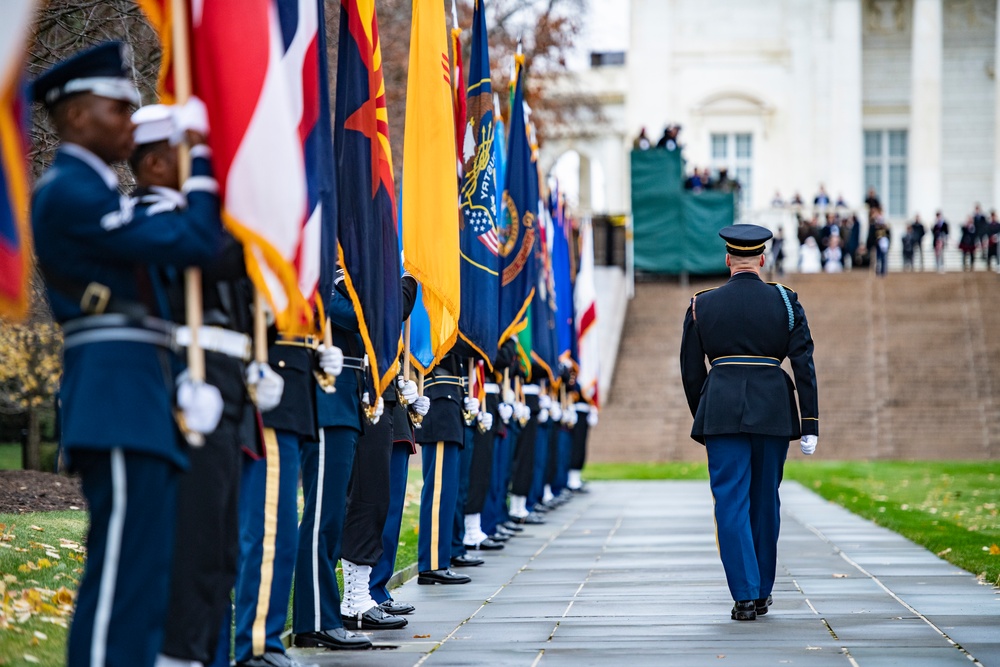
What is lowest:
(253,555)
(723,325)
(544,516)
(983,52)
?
(544,516)

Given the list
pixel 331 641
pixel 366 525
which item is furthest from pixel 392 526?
pixel 331 641

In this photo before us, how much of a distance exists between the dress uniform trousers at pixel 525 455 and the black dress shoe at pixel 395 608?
749 cm

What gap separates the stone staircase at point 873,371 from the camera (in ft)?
97.2

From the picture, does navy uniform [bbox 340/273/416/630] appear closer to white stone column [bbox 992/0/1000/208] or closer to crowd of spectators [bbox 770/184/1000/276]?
crowd of spectators [bbox 770/184/1000/276]

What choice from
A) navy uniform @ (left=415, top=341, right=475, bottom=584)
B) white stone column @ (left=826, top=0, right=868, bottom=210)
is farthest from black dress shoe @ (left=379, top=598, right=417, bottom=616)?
white stone column @ (left=826, top=0, right=868, bottom=210)

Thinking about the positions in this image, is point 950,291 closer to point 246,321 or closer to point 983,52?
point 983,52

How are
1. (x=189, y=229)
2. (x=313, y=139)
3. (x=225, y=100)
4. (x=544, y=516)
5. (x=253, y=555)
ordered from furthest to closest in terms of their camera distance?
(x=544, y=516) < (x=313, y=139) < (x=253, y=555) < (x=225, y=100) < (x=189, y=229)

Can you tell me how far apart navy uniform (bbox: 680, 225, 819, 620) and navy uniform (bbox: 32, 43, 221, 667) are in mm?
4359

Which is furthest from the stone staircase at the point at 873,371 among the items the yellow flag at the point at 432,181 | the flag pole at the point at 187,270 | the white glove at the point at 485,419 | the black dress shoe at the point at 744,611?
the flag pole at the point at 187,270

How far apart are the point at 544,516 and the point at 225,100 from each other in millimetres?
11884

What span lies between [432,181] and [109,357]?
5.32 meters

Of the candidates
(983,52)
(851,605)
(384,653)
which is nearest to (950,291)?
(983,52)

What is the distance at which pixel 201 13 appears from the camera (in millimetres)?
5773

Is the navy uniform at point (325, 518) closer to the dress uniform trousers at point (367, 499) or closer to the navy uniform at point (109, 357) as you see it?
the dress uniform trousers at point (367, 499)
